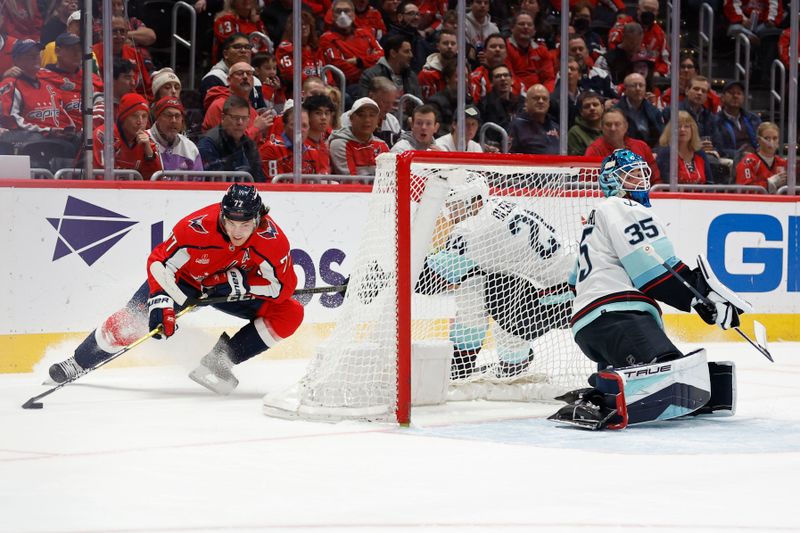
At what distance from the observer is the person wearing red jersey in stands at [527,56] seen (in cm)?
824

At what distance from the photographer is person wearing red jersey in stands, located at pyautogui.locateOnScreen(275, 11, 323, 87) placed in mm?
7207

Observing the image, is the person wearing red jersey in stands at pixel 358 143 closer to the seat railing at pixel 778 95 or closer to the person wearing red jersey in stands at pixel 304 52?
the person wearing red jersey in stands at pixel 304 52

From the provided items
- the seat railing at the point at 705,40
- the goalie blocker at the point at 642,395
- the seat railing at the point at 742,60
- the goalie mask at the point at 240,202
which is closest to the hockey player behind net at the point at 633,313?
the goalie blocker at the point at 642,395

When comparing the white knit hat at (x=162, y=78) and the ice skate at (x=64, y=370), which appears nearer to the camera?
the ice skate at (x=64, y=370)

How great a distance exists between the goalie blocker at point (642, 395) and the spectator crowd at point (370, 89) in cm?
282

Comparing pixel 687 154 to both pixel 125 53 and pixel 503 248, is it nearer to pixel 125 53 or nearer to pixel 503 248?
pixel 503 248

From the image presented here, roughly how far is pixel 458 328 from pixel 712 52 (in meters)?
4.93

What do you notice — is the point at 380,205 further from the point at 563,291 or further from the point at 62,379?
the point at 62,379

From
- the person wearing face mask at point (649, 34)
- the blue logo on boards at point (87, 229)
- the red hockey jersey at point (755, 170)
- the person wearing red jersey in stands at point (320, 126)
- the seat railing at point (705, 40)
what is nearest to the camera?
the blue logo on boards at point (87, 229)

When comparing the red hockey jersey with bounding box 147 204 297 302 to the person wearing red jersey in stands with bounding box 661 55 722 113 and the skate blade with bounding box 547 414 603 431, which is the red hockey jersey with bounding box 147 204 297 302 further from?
the person wearing red jersey in stands with bounding box 661 55 722 113

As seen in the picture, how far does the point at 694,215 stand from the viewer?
7.82 meters

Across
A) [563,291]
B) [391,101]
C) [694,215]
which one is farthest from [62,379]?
[694,215]

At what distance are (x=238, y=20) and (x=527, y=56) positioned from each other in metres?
2.04

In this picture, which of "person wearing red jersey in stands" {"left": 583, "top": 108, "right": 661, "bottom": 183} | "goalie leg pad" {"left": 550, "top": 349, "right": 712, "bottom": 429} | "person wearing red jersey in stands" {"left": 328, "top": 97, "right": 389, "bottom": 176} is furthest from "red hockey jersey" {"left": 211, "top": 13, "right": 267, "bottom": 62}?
"goalie leg pad" {"left": 550, "top": 349, "right": 712, "bottom": 429}
